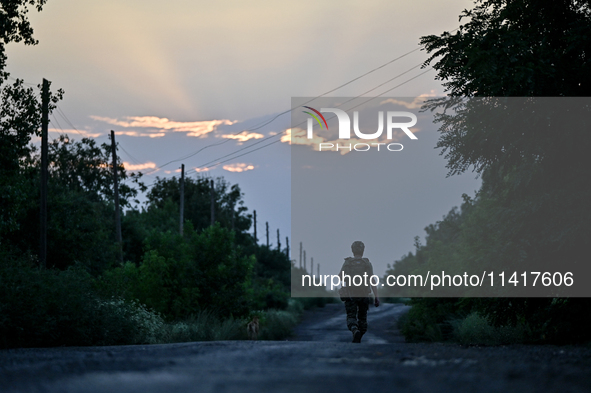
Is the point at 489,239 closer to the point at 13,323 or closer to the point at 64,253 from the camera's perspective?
the point at 13,323

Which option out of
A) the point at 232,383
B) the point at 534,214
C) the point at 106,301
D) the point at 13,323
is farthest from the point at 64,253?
the point at 232,383

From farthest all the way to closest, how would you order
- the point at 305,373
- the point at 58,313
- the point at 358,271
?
the point at 58,313, the point at 358,271, the point at 305,373

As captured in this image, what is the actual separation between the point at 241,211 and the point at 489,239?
65692mm

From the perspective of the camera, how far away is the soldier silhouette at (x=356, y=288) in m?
12.8

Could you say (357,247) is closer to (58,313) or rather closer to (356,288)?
(356,288)

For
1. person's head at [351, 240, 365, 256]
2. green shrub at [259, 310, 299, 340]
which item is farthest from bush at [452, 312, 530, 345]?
green shrub at [259, 310, 299, 340]

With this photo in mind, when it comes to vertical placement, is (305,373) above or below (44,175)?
below

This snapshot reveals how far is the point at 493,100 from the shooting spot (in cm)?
1470

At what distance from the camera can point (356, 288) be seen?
12914 millimetres

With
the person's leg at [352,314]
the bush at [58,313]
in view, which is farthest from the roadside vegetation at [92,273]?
the person's leg at [352,314]

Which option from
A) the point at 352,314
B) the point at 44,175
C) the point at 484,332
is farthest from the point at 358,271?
the point at 44,175

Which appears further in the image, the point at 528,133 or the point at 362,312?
the point at 528,133

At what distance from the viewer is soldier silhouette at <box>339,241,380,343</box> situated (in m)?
12.8

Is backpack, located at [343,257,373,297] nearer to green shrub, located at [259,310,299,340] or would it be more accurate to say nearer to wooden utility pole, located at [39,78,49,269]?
wooden utility pole, located at [39,78,49,269]
